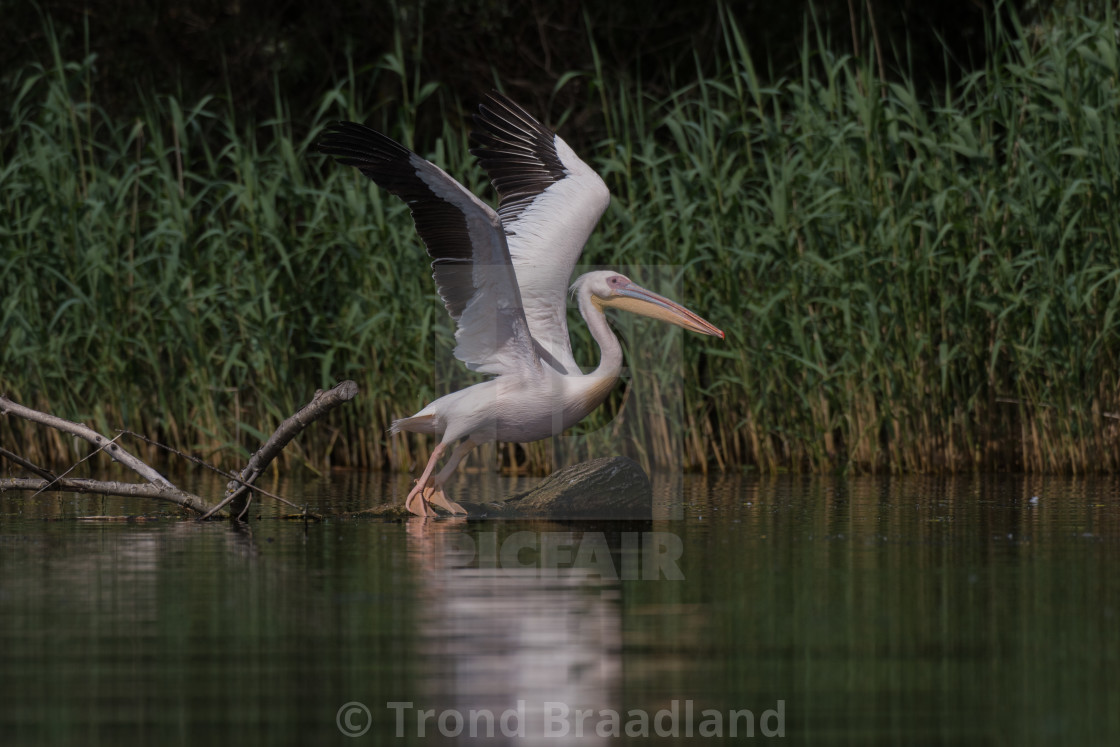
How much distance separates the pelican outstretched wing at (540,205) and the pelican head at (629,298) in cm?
14

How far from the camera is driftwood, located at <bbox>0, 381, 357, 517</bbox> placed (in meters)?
6.20

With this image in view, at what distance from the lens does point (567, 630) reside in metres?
4.13

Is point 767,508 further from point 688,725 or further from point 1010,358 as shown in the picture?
point 688,725

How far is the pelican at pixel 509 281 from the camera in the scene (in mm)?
6660

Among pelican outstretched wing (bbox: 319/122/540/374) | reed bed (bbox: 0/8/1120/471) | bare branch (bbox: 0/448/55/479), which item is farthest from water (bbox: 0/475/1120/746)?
reed bed (bbox: 0/8/1120/471)

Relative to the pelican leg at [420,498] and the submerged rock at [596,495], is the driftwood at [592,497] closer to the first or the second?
the submerged rock at [596,495]

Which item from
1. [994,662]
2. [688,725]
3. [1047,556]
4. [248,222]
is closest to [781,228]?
[248,222]

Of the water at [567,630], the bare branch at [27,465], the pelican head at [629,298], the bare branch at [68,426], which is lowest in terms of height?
the water at [567,630]

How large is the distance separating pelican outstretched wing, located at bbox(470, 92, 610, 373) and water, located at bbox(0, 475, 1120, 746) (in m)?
1.36

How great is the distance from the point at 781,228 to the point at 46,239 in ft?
14.4

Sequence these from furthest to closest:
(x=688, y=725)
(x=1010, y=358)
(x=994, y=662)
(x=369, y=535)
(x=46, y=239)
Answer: (x=46, y=239), (x=1010, y=358), (x=369, y=535), (x=994, y=662), (x=688, y=725)

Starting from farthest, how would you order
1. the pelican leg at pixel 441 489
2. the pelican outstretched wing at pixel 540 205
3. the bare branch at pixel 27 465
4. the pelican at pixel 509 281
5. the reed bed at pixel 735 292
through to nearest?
the reed bed at pixel 735 292 < the pelican outstretched wing at pixel 540 205 < the pelican leg at pixel 441 489 < the pelican at pixel 509 281 < the bare branch at pixel 27 465

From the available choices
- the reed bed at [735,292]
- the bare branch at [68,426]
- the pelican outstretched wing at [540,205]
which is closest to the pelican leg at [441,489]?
the pelican outstretched wing at [540,205]

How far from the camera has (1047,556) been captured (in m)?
5.45
